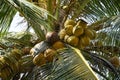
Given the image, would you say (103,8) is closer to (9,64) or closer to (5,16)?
(5,16)

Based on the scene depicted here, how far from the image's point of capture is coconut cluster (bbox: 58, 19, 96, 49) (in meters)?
3.83

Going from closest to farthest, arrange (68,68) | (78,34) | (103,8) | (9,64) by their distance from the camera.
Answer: (68,68) < (78,34) < (9,64) < (103,8)

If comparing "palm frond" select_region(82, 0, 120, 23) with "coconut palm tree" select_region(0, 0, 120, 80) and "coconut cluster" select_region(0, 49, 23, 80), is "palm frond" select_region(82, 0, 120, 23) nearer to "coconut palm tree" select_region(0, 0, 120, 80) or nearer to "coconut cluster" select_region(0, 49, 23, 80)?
"coconut palm tree" select_region(0, 0, 120, 80)

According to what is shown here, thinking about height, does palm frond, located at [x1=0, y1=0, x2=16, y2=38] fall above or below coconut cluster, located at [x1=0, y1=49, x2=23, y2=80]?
above

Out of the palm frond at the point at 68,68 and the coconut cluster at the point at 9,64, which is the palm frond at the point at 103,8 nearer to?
the palm frond at the point at 68,68

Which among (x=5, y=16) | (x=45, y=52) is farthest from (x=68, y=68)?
(x=5, y=16)

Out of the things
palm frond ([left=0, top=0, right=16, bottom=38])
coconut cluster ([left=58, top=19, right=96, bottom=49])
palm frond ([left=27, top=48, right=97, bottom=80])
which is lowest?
palm frond ([left=27, top=48, right=97, bottom=80])

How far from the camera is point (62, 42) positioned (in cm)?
398

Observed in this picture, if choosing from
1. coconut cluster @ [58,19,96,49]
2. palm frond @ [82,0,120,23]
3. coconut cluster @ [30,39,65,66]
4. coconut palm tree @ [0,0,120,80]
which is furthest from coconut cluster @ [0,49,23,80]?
palm frond @ [82,0,120,23]

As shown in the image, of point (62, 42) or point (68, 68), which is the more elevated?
point (62, 42)

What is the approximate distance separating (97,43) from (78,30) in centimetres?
64

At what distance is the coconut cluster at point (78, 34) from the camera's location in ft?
12.6

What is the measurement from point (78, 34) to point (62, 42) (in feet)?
0.78

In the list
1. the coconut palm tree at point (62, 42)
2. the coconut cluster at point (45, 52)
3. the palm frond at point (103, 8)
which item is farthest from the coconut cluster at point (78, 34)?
→ the palm frond at point (103, 8)
